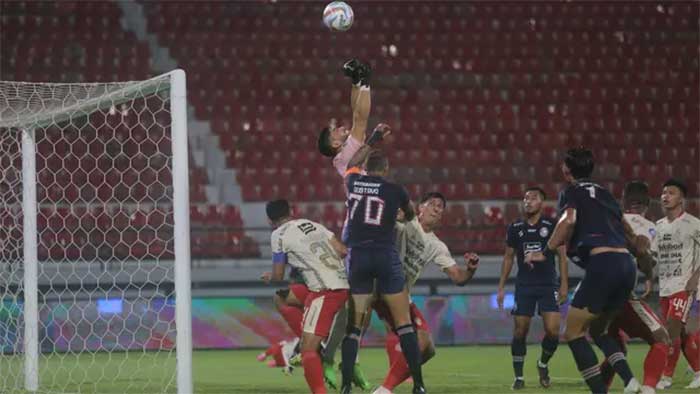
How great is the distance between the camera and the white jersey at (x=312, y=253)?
8.68 m

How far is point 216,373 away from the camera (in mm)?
12367

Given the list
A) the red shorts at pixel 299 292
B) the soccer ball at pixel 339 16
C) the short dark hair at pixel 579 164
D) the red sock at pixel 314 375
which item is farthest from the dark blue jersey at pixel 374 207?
the red shorts at pixel 299 292

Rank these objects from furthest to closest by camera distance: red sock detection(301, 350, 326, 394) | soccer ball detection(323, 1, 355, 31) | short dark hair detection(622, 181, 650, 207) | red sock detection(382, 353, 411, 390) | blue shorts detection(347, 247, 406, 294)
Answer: short dark hair detection(622, 181, 650, 207) → soccer ball detection(323, 1, 355, 31) → red sock detection(382, 353, 411, 390) → blue shorts detection(347, 247, 406, 294) → red sock detection(301, 350, 326, 394)

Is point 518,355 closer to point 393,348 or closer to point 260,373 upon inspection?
point 393,348

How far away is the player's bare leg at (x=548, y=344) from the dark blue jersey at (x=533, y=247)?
301 millimetres

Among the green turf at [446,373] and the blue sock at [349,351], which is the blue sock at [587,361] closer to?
the blue sock at [349,351]

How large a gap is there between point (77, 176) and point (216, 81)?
15.2 ft

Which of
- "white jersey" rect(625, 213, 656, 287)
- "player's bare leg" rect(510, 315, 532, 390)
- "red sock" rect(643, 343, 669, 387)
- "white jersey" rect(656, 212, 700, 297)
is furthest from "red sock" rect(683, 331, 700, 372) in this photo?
"red sock" rect(643, 343, 669, 387)

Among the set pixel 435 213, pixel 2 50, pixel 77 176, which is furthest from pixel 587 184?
pixel 2 50

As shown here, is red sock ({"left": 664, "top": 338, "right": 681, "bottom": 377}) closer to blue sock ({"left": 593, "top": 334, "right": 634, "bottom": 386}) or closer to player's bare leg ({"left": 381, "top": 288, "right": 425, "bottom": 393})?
blue sock ({"left": 593, "top": 334, "right": 634, "bottom": 386})

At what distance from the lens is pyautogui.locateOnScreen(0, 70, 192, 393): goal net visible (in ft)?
29.4

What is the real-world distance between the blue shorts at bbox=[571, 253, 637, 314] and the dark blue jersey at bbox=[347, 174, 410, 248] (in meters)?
1.42

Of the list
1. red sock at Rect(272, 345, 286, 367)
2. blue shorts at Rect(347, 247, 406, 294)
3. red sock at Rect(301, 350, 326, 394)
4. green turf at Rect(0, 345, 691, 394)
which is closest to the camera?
red sock at Rect(301, 350, 326, 394)

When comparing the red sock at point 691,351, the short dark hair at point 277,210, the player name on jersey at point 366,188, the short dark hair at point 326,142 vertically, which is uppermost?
the short dark hair at point 326,142
